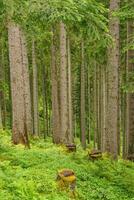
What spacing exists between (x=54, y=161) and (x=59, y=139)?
717 centimetres

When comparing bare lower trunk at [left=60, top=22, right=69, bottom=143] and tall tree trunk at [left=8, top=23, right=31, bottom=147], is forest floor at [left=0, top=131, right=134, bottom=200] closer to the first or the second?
tall tree trunk at [left=8, top=23, right=31, bottom=147]

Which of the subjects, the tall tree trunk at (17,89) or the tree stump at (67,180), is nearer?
the tree stump at (67,180)

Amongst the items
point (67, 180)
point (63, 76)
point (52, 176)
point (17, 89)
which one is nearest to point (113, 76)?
point (17, 89)

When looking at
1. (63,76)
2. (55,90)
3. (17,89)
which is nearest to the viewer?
(17,89)

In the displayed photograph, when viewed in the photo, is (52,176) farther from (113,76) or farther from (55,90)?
(55,90)

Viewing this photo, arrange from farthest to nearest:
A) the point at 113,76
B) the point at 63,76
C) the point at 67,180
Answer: the point at 63,76, the point at 113,76, the point at 67,180

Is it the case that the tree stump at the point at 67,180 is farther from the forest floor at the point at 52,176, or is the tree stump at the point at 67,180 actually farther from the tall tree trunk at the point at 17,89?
the tall tree trunk at the point at 17,89

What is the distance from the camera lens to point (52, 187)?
9.36 meters

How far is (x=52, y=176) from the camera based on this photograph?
1029 cm

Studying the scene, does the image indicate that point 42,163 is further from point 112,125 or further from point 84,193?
point 112,125

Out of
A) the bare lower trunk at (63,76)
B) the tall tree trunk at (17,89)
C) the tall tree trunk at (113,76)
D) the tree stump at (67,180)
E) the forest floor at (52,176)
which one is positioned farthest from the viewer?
the bare lower trunk at (63,76)

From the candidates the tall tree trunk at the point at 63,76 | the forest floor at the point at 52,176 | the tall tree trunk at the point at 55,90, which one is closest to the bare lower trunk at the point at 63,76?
the tall tree trunk at the point at 63,76

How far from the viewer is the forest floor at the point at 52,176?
28.7 feet

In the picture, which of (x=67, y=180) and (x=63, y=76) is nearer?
(x=67, y=180)
